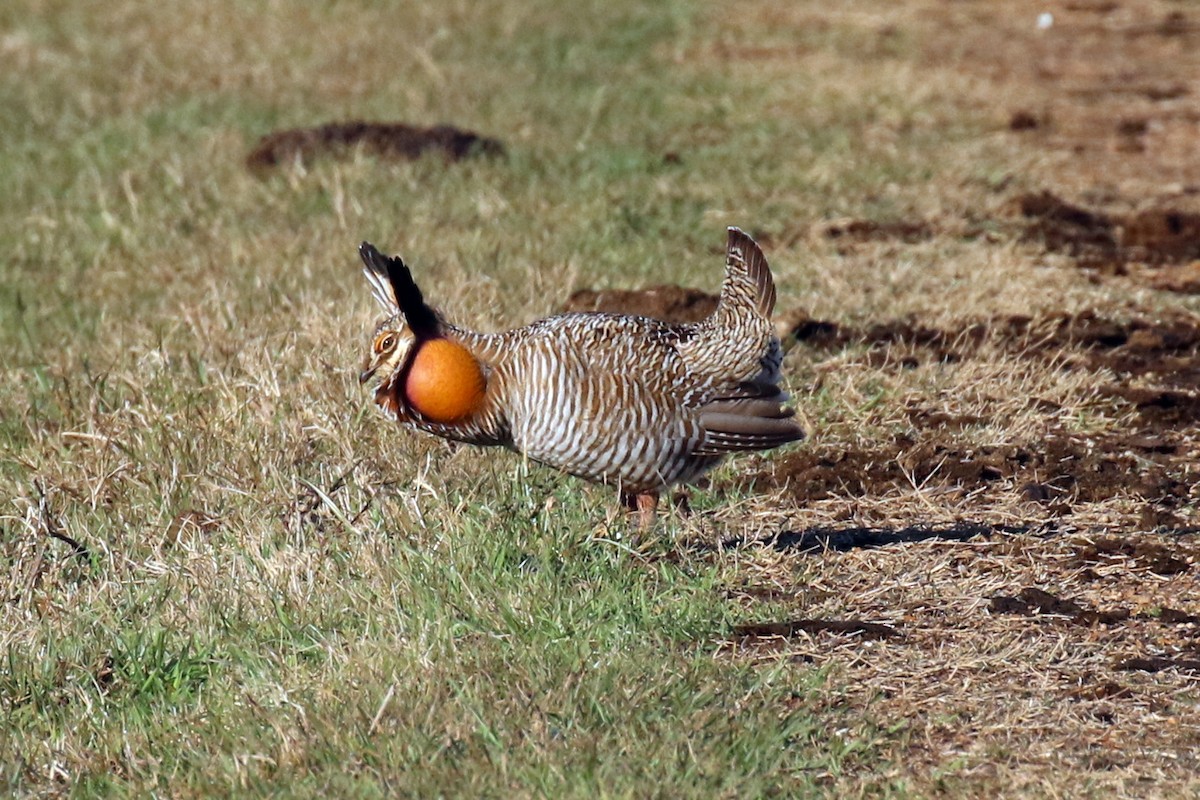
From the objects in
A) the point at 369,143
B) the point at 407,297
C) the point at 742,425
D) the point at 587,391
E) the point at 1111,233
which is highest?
the point at 407,297

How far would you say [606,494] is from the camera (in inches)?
200

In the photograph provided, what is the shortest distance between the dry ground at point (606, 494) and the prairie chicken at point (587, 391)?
176 mm

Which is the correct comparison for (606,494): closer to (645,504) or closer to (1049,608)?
(645,504)

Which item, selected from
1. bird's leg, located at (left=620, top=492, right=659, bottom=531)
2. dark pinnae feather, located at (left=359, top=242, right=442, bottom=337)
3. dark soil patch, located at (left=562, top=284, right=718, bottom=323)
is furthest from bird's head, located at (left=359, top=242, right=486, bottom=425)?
dark soil patch, located at (left=562, top=284, right=718, bottom=323)

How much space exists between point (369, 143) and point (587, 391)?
521 cm

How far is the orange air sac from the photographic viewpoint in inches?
183

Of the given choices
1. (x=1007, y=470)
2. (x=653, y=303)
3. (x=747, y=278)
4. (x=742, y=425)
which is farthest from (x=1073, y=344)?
(x=742, y=425)

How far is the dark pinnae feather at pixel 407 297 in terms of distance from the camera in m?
4.79

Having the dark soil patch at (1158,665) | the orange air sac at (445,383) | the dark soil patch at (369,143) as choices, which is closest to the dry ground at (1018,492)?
the dark soil patch at (1158,665)

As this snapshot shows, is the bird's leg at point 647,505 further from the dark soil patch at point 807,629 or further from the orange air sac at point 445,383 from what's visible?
the dark soil patch at point 807,629

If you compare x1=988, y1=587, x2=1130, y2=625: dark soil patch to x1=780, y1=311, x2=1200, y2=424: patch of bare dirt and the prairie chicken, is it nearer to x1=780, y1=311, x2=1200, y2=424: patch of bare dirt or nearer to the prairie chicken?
the prairie chicken

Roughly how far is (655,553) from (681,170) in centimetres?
527

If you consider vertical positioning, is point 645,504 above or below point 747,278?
below

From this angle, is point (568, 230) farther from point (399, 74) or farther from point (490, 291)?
point (399, 74)
